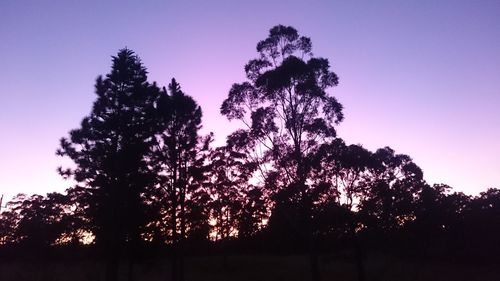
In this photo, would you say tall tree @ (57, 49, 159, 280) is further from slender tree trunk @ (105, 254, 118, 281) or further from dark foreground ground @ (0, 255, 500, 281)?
dark foreground ground @ (0, 255, 500, 281)

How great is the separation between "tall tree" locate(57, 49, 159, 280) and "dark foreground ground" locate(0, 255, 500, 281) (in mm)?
9073

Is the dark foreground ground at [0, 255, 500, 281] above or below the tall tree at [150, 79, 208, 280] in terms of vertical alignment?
below

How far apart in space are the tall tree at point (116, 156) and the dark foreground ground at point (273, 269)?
9.07m

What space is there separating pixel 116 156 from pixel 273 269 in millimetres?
26754

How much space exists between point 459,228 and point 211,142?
145 feet

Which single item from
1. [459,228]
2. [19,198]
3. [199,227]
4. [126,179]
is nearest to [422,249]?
[459,228]

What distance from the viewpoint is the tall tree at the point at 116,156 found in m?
28.4

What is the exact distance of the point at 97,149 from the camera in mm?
29172

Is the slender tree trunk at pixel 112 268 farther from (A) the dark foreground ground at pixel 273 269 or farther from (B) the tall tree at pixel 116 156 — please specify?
(A) the dark foreground ground at pixel 273 269

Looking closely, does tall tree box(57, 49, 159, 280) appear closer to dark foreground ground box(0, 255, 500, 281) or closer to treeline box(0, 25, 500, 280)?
treeline box(0, 25, 500, 280)

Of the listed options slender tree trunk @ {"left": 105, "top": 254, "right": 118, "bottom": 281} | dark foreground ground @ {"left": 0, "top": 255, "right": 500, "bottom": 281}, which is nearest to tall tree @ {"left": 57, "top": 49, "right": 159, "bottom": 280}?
slender tree trunk @ {"left": 105, "top": 254, "right": 118, "bottom": 281}

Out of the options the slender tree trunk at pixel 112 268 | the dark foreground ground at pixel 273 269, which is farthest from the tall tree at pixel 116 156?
the dark foreground ground at pixel 273 269

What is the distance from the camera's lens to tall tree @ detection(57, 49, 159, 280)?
1120 inches

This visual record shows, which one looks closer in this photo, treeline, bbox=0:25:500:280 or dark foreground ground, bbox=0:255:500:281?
treeline, bbox=0:25:500:280
